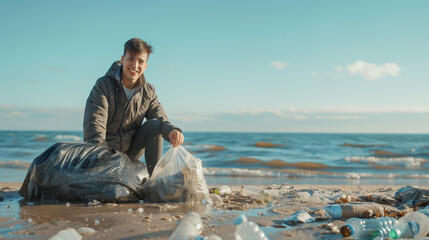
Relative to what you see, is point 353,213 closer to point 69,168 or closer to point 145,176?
point 145,176

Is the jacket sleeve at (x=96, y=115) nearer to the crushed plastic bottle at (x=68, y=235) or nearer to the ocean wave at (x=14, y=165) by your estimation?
the crushed plastic bottle at (x=68, y=235)

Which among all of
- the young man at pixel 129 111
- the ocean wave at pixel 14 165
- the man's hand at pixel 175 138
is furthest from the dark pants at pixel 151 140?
the ocean wave at pixel 14 165

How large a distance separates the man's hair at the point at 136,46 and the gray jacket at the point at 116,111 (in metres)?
0.23

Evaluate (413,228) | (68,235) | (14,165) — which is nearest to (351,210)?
(413,228)

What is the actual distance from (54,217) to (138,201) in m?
0.80

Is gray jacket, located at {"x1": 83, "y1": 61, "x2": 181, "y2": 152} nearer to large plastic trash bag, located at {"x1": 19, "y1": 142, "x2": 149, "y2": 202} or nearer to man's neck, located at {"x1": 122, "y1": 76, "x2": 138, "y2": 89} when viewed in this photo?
man's neck, located at {"x1": 122, "y1": 76, "x2": 138, "y2": 89}

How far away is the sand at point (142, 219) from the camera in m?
2.09

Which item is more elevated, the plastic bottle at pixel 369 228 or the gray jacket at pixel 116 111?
the gray jacket at pixel 116 111

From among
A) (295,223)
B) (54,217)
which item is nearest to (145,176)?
(54,217)

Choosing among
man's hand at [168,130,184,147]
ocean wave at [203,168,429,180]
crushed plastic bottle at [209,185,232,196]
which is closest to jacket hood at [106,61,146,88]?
man's hand at [168,130,184,147]

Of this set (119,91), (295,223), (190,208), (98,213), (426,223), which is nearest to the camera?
(426,223)

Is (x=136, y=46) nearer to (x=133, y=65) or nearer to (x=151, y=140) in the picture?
(x=133, y=65)

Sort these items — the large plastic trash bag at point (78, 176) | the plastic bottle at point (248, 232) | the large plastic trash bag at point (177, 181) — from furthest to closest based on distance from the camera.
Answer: the large plastic trash bag at point (177, 181), the large plastic trash bag at point (78, 176), the plastic bottle at point (248, 232)

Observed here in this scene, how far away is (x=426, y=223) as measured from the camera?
2139 millimetres
